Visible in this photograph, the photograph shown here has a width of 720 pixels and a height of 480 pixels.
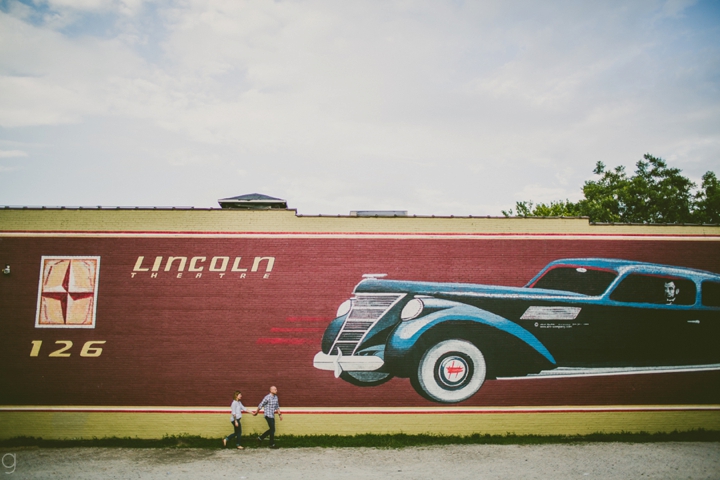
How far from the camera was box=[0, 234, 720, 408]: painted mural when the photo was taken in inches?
401

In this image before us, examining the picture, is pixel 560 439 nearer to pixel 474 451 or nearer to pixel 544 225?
pixel 474 451

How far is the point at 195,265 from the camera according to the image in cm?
1055

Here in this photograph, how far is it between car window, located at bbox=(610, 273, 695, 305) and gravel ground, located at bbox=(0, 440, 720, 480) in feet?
10.3

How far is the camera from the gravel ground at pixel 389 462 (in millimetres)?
7957

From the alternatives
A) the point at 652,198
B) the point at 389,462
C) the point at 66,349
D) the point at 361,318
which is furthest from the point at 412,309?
the point at 652,198

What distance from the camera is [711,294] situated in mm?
10477

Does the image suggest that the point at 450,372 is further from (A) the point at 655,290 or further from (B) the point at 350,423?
(A) the point at 655,290

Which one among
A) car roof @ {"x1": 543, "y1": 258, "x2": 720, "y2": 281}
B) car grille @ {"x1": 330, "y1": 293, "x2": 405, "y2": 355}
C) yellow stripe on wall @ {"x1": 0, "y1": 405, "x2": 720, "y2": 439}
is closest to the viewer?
yellow stripe on wall @ {"x1": 0, "y1": 405, "x2": 720, "y2": 439}

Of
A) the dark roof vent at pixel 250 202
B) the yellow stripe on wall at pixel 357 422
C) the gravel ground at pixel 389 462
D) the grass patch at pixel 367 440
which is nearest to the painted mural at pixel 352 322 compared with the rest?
the yellow stripe on wall at pixel 357 422

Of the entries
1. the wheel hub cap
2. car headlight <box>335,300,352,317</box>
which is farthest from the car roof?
car headlight <box>335,300,352,317</box>

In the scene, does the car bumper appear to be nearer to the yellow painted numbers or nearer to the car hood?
the car hood

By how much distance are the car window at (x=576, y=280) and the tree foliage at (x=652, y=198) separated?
17.2 metres

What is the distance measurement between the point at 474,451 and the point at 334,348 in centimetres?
371

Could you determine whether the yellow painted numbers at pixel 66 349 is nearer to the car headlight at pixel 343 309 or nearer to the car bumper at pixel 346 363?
the car bumper at pixel 346 363
